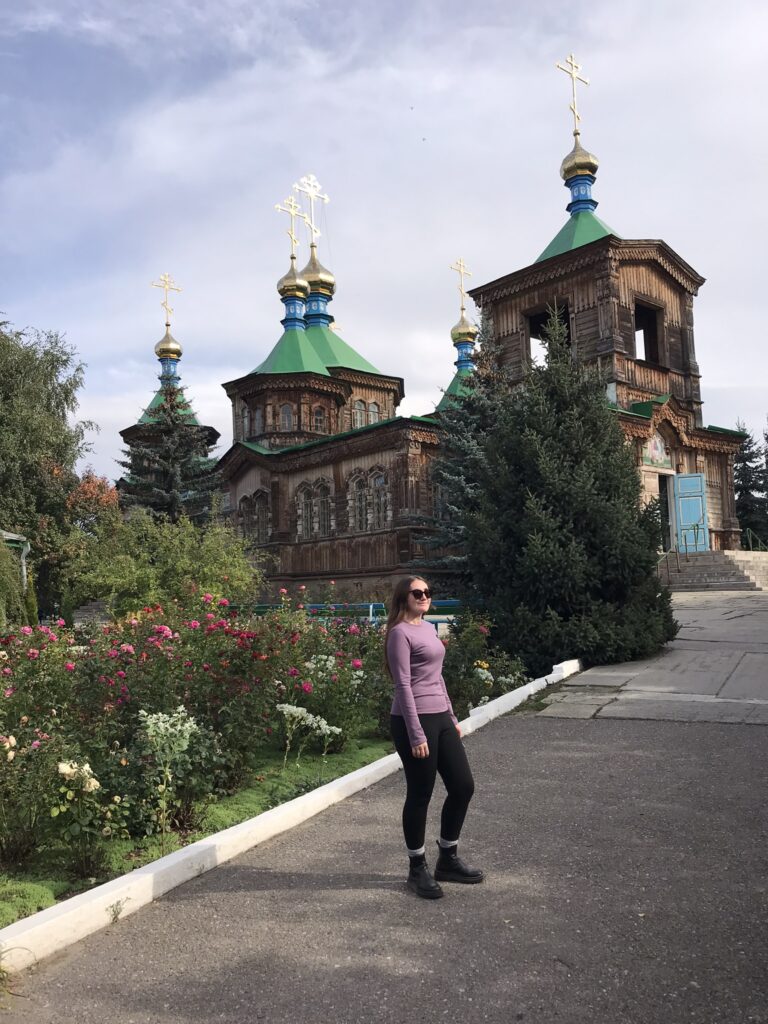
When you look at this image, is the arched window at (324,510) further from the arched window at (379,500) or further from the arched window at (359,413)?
the arched window at (359,413)

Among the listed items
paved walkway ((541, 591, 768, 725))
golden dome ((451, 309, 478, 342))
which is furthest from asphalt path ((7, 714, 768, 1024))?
golden dome ((451, 309, 478, 342))

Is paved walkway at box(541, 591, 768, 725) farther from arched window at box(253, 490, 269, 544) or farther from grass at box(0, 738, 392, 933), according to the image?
arched window at box(253, 490, 269, 544)

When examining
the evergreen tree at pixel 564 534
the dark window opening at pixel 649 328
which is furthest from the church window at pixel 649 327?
the evergreen tree at pixel 564 534

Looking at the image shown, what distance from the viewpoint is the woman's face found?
14.5ft

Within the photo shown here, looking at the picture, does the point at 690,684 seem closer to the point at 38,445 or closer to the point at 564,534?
the point at 564,534

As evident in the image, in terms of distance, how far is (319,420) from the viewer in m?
32.7

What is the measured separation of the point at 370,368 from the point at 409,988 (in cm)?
3403

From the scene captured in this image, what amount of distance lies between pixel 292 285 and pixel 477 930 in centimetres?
3412

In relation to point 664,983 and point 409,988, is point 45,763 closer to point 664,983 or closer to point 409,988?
point 409,988

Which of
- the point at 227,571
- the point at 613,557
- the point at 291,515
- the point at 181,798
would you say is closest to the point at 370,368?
the point at 291,515

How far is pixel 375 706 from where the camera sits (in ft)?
27.0

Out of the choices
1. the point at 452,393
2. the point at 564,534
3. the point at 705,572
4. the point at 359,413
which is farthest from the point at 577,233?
the point at 564,534

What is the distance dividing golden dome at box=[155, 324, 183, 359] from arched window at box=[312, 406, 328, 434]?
11817 mm

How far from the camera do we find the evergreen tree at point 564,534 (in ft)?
37.6
